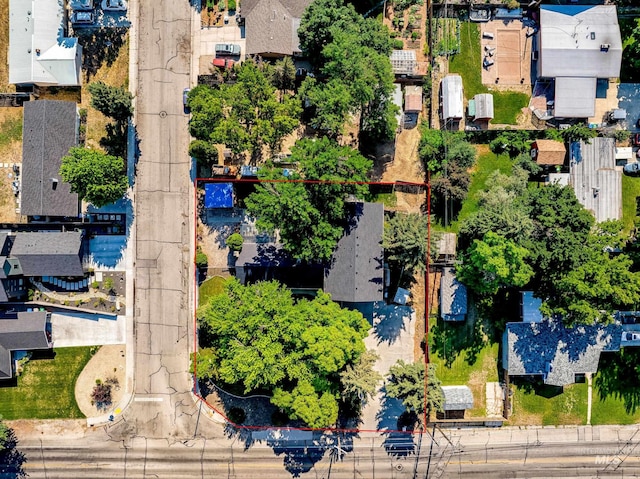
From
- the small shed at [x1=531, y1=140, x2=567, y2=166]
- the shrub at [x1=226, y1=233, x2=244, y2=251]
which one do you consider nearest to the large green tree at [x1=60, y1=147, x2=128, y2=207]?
the shrub at [x1=226, y1=233, x2=244, y2=251]

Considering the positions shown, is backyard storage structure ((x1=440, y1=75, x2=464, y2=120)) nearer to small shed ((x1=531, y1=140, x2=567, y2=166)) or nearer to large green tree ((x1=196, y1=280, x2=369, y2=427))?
small shed ((x1=531, y1=140, x2=567, y2=166))

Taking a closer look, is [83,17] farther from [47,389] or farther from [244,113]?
[47,389]

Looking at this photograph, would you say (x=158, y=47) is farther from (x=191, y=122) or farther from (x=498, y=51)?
(x=498, y=51)

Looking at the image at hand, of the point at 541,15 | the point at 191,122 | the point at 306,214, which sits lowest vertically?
the point at 306,214

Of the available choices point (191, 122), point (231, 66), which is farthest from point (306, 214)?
point (231, 66)

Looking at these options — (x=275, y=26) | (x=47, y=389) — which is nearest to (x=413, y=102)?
(x=275, y=26)

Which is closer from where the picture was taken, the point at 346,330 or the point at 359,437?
the point at 346,330
